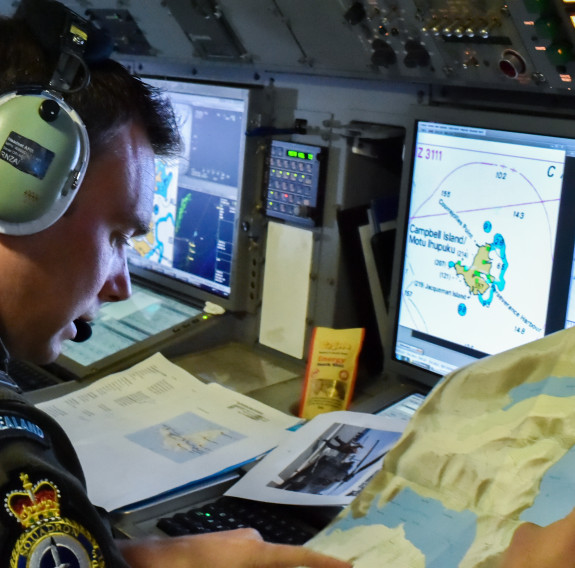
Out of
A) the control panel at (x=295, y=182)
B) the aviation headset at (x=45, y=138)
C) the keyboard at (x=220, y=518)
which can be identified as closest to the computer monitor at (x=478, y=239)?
the control panel at (x=295, y=182)

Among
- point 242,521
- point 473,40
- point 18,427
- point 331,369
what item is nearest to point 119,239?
point 18,427

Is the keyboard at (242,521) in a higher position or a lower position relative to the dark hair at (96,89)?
lower

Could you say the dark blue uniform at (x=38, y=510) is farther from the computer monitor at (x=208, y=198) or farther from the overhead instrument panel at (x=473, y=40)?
the computer monitor at (x=208, y=198)

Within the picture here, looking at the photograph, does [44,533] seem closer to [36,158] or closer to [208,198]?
[36,158]

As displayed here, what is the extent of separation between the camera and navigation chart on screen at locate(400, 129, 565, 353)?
1121 millimetres

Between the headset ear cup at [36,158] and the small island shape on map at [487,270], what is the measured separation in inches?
26.0

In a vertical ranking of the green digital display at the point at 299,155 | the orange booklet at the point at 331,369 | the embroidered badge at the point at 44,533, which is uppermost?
the green digital display at the point at 299,155

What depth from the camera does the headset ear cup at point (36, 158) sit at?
0.74 m

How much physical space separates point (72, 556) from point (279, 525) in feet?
1.31

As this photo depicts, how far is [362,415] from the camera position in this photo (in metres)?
1.23

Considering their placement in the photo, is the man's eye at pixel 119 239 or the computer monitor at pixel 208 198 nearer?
the man's eye at pixel 119 239

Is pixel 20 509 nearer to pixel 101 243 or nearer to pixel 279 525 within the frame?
pixel 101 243

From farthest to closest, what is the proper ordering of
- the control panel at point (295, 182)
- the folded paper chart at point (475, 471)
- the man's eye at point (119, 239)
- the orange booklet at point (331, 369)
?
1. the control panel at point (295, 182)
2. the orange booklet at point (331, 369)
3. the man's eye at point (119, 239)
4. the folded paper chart at point (475, 471)

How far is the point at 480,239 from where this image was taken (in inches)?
46.9
